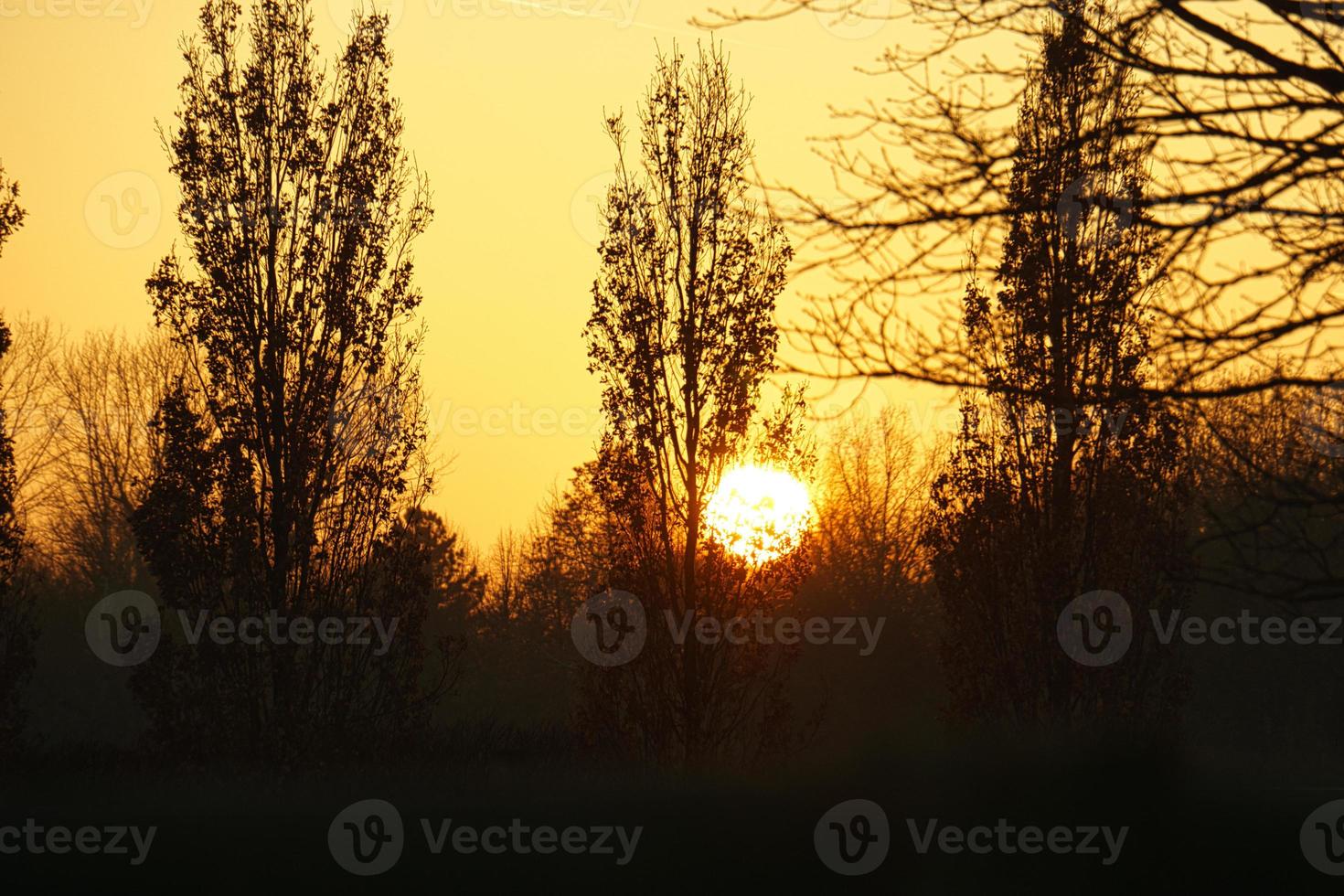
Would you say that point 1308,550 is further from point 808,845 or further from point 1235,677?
point 1235,677

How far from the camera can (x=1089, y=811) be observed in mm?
10820

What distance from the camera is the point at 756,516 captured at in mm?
15984

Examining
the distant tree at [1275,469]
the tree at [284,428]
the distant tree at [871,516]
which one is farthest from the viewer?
the distant tree at [871,516]

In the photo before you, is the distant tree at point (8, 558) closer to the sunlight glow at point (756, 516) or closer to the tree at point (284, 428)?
the tree at point (284, 428)

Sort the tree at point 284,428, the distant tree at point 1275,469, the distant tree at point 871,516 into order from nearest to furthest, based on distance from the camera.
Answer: the distant tree at point 1275,469 → the tree at point 284,428 → the distant tree at point 871,516

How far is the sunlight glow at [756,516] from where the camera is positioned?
15906 millimetres

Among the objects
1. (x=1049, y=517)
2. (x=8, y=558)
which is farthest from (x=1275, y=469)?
(x=8, y=558)

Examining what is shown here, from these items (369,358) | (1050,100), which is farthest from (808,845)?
(1050,100)

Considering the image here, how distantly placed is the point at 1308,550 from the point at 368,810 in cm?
696

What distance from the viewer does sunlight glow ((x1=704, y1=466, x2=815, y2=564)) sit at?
15.9 meters

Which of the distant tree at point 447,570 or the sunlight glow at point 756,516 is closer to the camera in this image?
the sunlight glow at point 756,516

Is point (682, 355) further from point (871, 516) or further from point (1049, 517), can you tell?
point (871, 516)

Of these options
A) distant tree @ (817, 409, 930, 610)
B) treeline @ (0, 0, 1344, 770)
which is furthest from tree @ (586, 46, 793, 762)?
distant tree @ (817, 409, 930, 610)

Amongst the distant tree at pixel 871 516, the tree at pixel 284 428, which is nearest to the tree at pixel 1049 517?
the tree at pixel 284 428
